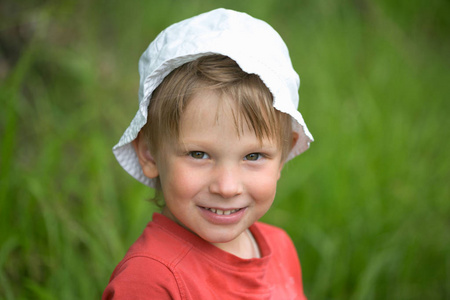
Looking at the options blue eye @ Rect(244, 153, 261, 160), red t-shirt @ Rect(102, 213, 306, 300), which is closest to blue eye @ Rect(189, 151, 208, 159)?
blue eye @ Rect(244, 153, 261, 160)

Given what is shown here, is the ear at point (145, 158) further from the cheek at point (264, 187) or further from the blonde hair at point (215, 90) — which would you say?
the cheek at point (264, 187)

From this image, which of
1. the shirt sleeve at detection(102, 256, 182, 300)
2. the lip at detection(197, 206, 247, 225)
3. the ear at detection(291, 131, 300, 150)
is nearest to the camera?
the shirt sleeve at detection(102, 256, 182, 300)

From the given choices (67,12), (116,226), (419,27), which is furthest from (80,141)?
(419,27)

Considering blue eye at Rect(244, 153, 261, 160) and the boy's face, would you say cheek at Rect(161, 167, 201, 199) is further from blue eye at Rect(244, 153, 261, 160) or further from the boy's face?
blue eye at Rect(244, 153, 261, 160)

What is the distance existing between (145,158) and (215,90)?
1.23 feet

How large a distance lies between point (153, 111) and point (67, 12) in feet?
7.77

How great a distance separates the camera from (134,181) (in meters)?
2.88

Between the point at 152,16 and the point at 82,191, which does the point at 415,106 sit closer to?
the point at 152,16

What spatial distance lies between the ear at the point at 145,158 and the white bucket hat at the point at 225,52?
6 cm

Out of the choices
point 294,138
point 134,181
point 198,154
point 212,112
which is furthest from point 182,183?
point 134,181

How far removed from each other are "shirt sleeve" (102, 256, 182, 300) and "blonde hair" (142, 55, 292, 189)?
1.13 ft

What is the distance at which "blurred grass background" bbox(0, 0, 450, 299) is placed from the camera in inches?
85.7

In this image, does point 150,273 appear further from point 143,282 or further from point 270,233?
point 270,233

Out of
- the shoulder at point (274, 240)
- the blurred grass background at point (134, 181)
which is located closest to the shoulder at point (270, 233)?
the shoulder at point (274, 240)
